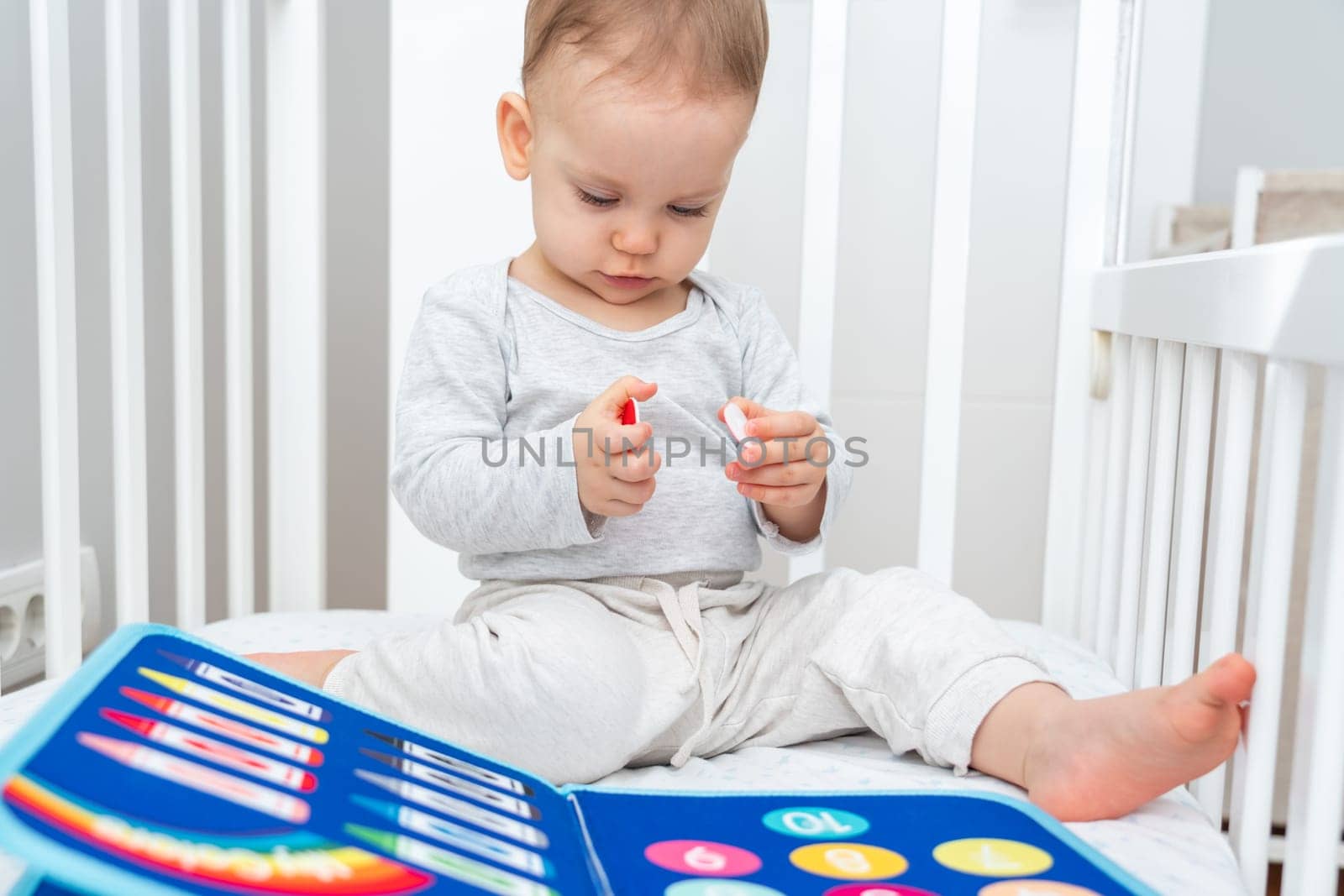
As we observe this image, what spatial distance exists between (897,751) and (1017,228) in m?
0.77

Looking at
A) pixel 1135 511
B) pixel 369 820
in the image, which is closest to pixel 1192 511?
pixel 1135 511

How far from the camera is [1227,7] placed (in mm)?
1383

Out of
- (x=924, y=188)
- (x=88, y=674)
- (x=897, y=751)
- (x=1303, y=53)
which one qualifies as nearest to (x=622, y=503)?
(x=897, y=751)

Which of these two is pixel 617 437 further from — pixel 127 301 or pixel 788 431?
pixel 127 301

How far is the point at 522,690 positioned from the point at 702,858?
205mm

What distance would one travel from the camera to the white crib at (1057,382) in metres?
0.56

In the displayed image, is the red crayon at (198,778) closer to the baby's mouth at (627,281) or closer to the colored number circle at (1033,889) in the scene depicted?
the colored number circle at (1033,889)

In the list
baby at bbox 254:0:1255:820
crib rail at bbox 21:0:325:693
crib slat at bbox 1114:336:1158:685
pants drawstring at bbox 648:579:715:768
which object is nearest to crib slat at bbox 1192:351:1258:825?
baby at bbox 254:0:1255:820

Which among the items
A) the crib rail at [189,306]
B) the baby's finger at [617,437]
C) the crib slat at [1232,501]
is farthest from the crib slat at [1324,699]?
the crib rail at [189,306]

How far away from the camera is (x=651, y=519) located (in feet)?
2.79

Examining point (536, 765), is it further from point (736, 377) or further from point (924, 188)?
point (924, 188)

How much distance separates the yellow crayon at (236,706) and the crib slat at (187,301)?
49cm

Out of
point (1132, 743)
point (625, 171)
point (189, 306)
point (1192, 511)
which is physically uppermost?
point (625, 171)

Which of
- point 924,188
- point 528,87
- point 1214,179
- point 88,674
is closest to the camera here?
point 88,674
